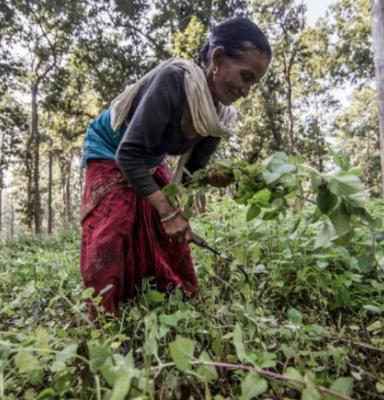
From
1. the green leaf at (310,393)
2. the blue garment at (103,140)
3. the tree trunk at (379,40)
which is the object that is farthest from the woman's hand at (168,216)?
the tree trunk at (379,40)

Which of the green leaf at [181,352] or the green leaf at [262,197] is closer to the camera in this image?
the green leaf at [181,352]

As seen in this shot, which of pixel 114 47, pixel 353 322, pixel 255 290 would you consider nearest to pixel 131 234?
pixel 255 290

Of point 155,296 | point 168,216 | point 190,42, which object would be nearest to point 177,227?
point 168,216

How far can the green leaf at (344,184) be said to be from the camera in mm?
818

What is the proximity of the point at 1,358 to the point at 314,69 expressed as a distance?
20073mm

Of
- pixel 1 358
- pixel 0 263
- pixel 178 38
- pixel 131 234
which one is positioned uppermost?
pixel 178 38

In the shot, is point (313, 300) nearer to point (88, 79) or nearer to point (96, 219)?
point (96, 219)

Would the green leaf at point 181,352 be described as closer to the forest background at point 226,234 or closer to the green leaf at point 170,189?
the forest background at point 226,234

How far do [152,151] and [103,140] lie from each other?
12.5 inches

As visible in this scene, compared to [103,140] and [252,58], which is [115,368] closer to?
[252,58]

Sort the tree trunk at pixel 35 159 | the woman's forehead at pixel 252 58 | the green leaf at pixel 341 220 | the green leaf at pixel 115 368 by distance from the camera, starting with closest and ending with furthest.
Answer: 1. the green leaf at pixel 115 368
2. the green leaf at pixel 341 220
3. the woman's forehead at pixel 252 58
4. the tree trunk at pixel 35 159

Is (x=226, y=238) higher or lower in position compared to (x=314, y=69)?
lower

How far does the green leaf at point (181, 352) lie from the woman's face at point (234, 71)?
1404 millimetres

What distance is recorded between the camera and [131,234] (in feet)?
7.20
